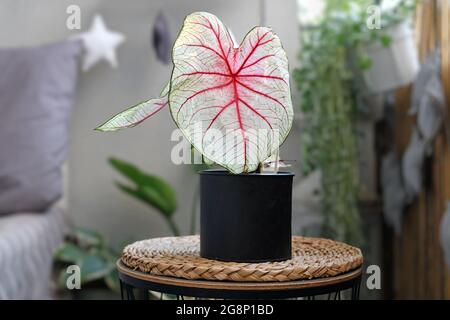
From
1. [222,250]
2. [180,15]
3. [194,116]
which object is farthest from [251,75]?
[180,15]

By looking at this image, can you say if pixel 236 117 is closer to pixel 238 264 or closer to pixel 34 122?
pixel 238 264

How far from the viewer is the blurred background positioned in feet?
6.59

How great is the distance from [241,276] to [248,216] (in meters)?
0.10

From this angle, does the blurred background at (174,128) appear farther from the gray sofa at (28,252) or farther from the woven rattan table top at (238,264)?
the woven rattan table top at (238,264)

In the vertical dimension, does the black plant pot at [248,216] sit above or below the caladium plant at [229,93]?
below

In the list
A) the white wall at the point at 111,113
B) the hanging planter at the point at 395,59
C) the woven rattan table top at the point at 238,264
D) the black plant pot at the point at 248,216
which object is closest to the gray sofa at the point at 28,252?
the white wall at the point at 111,113

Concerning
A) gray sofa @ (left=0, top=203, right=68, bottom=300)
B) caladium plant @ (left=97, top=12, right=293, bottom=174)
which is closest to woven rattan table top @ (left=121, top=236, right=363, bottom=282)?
caladium plant @ (left=97, top=12, right=293, bottom=174)

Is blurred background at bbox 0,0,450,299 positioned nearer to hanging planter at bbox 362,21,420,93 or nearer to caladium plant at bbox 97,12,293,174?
hanging planter at bbox 362,21,420,93

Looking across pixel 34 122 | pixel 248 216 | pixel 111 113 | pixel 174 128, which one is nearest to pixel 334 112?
pixel 174 128

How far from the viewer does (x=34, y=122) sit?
2.11m

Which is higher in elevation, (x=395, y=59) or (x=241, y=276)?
(x=395, y=59)

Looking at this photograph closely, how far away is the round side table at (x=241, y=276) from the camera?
0.84m

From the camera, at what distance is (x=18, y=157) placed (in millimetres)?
2066

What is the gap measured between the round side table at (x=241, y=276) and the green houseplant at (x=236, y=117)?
54 mm
